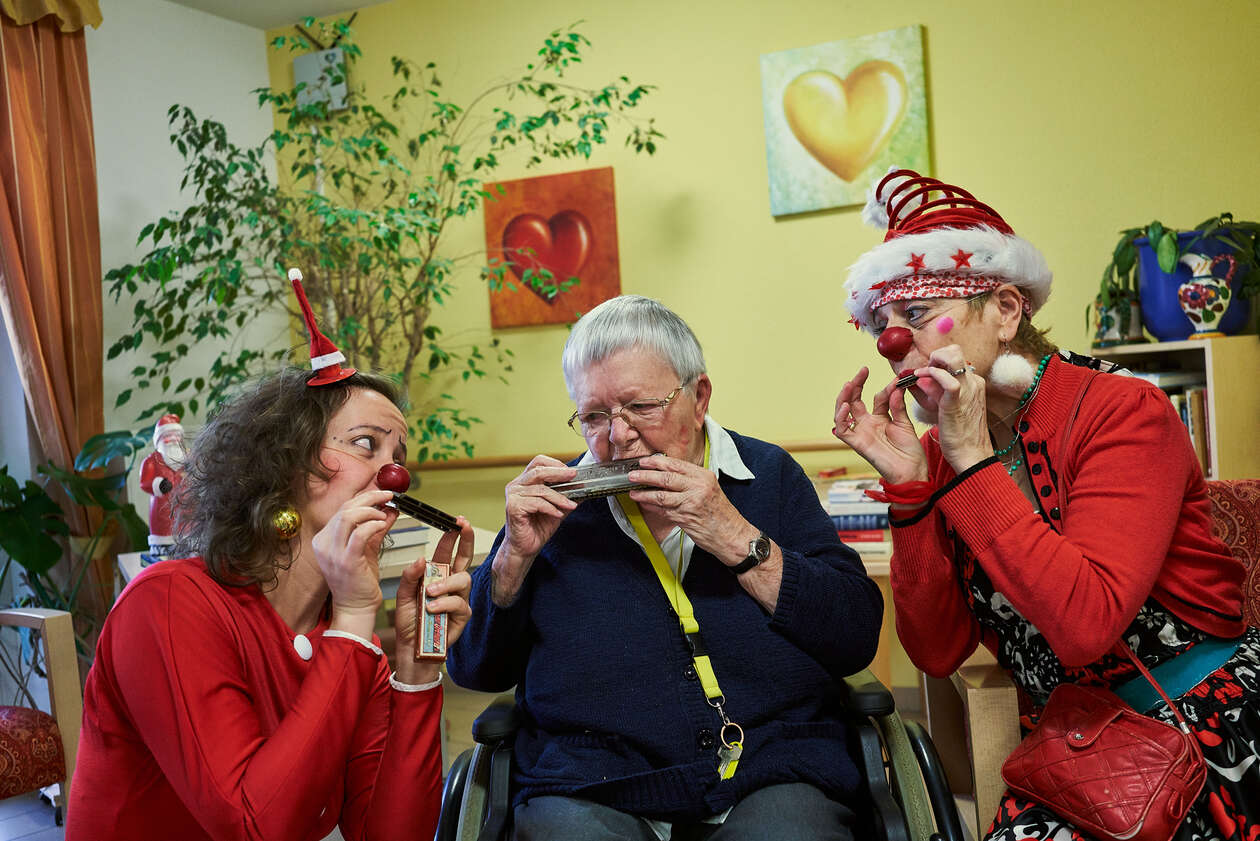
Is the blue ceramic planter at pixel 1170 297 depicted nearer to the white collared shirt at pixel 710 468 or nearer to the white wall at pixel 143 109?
the white collared shirt at pixel 710 468

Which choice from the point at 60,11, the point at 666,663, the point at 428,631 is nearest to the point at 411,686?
the point at 428,631

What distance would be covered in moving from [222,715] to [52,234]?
309cm

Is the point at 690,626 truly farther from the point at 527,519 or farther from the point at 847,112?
the point at 847,112

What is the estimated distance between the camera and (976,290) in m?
1.66

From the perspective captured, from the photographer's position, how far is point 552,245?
4305mm

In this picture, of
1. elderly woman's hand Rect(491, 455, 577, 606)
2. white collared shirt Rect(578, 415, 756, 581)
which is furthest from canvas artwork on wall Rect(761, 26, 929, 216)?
elderly woman's hand Rect(491, 455, 577, 606)

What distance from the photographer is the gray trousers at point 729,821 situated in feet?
5.06

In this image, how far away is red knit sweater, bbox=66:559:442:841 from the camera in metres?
1.34

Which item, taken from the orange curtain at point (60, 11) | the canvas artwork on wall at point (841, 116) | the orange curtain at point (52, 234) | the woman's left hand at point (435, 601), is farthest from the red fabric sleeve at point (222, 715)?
the orange curtain at point (60, 11)

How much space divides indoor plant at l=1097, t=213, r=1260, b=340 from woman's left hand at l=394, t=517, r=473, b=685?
2.30 m

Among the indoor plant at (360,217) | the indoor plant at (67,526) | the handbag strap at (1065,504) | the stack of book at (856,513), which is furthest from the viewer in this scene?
the indoor plant at (360,217)

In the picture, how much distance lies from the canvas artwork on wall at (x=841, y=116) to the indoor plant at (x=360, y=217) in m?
0.51

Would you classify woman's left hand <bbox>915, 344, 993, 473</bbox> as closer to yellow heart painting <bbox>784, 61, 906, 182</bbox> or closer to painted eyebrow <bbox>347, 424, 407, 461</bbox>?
painted eyebrow <bbox>347, 424, 407, 461</bbox>

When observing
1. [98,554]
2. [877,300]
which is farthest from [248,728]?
[98,554]
